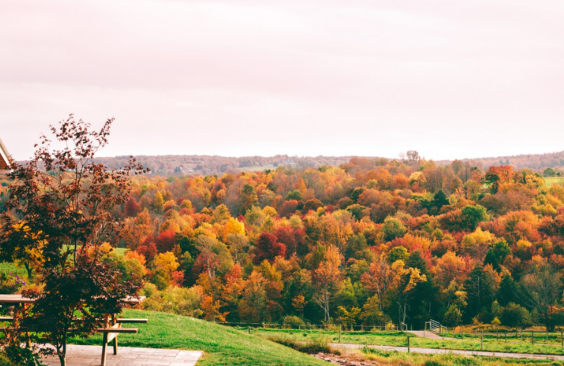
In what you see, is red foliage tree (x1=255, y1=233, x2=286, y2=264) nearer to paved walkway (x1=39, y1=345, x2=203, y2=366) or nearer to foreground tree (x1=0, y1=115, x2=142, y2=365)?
paved walkway (x1=39, y1=345, x2=203, y2=366)

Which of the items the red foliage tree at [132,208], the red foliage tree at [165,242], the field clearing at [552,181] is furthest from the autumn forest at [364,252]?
the field clearing at [552,181]

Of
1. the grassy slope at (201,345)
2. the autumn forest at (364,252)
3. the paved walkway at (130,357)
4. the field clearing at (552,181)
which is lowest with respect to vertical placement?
the autumn forest at (364,252)

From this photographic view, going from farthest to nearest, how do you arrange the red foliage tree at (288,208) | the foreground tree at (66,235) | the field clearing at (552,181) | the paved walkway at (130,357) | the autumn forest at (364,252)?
the field clearing at (552,181)
the red foliage tree at (288,208)
the autumn forest at (364,252)
the paved walkway at (130,357)
the foreground tree at (66,235)

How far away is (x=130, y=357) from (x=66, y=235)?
3887mm

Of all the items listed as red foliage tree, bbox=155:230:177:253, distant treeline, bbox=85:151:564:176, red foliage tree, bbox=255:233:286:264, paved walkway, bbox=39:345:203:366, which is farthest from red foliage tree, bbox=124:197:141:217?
paved walkway, bbox=39:345:203:366

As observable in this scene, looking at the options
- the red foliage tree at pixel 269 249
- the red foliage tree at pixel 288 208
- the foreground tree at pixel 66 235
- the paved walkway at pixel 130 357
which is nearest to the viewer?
the foreground tree at pixel 66 235

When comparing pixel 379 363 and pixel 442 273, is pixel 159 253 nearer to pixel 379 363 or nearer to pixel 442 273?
pixel 442 273

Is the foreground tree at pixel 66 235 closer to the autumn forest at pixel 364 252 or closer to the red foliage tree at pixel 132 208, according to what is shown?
the autumn forest at pixel 364 252

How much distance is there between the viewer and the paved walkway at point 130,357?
34.4 feet

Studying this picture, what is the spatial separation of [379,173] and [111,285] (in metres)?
108

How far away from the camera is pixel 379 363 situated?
1748cm

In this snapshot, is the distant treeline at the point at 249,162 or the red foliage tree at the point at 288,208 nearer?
the red foliage tree at the point at 288,208

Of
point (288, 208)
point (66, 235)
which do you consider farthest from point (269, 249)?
point (66, 235)

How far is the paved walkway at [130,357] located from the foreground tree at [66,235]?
1.71 m
